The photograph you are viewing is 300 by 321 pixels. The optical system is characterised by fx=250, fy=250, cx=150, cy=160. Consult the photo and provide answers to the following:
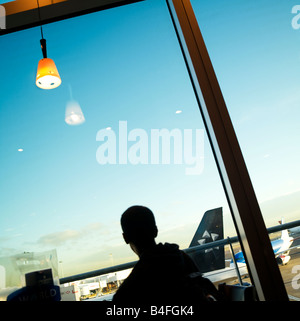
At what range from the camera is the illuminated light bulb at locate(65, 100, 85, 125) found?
6.94ft

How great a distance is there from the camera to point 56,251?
1686mm

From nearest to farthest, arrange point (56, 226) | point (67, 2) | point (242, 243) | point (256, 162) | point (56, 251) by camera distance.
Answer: point (242, 243), point (256, 162), point (56, 251), point (56, 226), point (67, 2)

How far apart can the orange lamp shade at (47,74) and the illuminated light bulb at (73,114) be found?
21 centimetres

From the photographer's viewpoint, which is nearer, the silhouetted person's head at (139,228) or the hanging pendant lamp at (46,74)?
the silhouetted person's head at (139,228)

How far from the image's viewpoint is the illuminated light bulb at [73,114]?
212cm

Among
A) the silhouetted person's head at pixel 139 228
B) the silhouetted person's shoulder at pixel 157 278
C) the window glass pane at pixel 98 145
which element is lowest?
the silhouetted person's shoulder at pixel 157 278

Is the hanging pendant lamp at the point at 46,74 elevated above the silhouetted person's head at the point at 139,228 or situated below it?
above

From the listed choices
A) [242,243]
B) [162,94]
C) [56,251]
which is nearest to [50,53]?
[162,94]

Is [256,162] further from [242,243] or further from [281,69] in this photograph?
[281,69]

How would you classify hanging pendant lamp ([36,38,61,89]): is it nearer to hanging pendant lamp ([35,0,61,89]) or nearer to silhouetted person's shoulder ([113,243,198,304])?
hanging pendant lamp ([35,0,61,89])

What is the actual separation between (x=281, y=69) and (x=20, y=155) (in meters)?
2.11

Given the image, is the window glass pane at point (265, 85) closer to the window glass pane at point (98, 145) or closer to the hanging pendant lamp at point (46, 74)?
the window glass pane at point (98, 145)

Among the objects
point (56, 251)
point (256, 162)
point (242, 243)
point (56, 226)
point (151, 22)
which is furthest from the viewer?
point (151, 22)

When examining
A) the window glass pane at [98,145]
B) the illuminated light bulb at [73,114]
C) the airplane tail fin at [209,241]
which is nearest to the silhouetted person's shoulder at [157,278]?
the window glass pane at [98,145]
